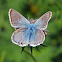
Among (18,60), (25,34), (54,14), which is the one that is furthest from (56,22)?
(25,34)

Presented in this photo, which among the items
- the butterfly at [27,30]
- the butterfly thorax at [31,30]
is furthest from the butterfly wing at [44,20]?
the butterfly thorax at [31,30]

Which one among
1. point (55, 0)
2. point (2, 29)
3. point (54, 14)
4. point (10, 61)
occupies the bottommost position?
point (10, 61)

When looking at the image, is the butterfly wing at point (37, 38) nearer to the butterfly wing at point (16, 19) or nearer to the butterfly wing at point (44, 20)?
the butterfly wing at point (44, 20)

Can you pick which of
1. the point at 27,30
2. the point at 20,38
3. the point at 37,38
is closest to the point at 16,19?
the point at 27,30

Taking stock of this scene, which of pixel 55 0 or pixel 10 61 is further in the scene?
pixel 55 0

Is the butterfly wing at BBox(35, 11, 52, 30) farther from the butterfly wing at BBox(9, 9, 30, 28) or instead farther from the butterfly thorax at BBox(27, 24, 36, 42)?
the butterfly wing at BBox(9, 9, 30, 28)

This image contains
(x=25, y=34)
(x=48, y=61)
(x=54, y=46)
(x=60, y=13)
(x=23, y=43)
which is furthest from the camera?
(x=54, y=46)

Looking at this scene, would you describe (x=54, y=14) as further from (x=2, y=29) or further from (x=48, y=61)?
(x=2, y=29)

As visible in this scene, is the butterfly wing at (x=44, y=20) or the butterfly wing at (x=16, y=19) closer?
the butterfly wing at (x=44, y=20)

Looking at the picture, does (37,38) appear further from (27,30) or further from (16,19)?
(16,19)
